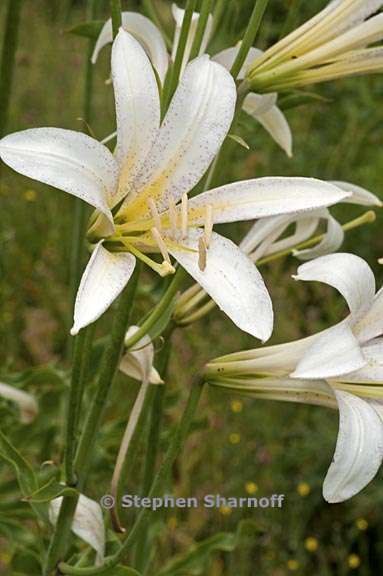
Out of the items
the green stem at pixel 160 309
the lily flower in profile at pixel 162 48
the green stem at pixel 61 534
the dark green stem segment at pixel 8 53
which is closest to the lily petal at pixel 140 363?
the green stem at pixel 160 309

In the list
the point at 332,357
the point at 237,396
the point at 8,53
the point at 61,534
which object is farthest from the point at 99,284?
the point at 237,396

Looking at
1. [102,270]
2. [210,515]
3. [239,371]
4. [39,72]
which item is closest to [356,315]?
[239,371]

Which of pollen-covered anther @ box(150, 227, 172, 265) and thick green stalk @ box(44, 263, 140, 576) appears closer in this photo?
pollen-covered anther @ box(150, 227, 172, 265)

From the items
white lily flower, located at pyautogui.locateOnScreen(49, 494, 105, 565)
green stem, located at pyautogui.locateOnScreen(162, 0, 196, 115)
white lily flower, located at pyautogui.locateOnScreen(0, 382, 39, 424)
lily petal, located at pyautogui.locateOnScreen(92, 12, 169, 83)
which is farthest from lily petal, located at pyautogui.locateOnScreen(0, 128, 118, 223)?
white lily flower, located at pyautogui.locateOnScreen(0, 382, 39, 424)

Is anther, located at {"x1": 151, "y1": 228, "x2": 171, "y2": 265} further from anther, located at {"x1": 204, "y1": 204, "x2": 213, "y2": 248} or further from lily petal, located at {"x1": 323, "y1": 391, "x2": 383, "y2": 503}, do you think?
lily petal, located at {"x1": 323, "y1": 391, "x2": 383, "y2": 503}

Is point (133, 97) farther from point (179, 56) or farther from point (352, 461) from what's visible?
point (352, 461)

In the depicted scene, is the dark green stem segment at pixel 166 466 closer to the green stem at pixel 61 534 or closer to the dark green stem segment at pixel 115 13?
the green stem at pixel 61 534

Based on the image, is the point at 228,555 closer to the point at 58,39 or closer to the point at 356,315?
the point at 356,315
